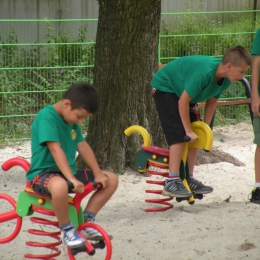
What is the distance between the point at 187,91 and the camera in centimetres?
452

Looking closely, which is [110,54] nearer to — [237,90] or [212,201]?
[212,201]

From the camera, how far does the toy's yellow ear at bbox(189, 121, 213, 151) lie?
467 centimetres

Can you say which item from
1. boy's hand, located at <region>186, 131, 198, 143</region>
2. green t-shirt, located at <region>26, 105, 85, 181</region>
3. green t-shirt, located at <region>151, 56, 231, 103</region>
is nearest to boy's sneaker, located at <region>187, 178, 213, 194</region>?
boy's hand, located at <region>186, 131, 198, 143</region>

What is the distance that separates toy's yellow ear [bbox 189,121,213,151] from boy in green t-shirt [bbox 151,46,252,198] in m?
0.09

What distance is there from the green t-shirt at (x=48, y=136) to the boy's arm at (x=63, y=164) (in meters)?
0.05

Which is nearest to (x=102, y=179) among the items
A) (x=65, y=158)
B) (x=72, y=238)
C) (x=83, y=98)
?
(x=65, y=158)

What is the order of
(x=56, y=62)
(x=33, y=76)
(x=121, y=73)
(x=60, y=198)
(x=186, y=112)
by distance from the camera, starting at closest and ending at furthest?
(x=60, y=198), (x=186, y=112), (x=121, y=73), (x=33, y=76), (x=56, y=62)

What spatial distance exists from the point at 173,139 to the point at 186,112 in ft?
0.99

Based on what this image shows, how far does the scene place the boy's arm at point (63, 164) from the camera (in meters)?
3.39

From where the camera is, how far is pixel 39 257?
3707 millimetres

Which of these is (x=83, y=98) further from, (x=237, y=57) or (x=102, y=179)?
(x=237, y=57)

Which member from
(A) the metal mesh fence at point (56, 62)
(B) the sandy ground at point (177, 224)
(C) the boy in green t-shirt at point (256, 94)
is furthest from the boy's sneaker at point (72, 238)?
(A) the metal mesh fence at point (56, 62)

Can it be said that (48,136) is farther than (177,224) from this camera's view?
No

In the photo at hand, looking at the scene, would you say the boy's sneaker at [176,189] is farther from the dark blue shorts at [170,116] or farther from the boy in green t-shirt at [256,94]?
the boy in green t-shirt at [256,94]
